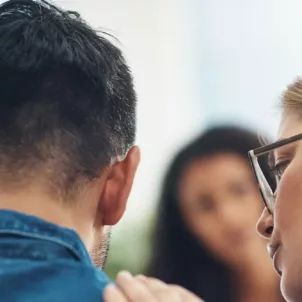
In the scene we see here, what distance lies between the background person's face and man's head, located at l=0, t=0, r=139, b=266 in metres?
0.22

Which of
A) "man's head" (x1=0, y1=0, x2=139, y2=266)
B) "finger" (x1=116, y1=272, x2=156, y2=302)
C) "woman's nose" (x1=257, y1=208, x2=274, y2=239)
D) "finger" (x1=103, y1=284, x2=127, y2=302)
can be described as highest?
"man's head" (x1=0, y1=0, x2=139, y2=266)

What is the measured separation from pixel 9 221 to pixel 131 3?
0.90m

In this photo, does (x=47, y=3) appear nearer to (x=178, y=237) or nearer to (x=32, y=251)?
(x=32, y=251)

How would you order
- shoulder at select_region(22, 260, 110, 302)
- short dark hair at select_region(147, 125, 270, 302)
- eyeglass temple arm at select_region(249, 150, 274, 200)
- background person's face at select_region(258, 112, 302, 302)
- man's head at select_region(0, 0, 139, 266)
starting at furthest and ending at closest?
short dark hair at select_region(147, 125, 270, 302) < eyeglass temple arm at select_region(249, 150, 274, 200) < background person's face at select_region(258, 112, 302, 302) < man's head at select_region(0, 0, 139, 266) < shoulder at select_region(22, 260, 110, 302)

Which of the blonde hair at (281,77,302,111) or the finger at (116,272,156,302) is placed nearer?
the finger at (116,272,156,302)

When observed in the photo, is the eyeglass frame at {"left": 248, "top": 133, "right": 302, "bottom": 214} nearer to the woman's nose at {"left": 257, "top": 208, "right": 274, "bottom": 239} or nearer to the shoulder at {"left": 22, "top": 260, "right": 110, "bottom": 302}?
the woman's nose at {"left": 257, "top": 208, "right": 274, "bottom": 239}

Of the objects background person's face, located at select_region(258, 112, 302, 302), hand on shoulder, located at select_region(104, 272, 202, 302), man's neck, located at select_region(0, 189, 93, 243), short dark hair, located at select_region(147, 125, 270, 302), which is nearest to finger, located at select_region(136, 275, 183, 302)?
hand on shoulder, located at select_region(104, 272, 202, 302)

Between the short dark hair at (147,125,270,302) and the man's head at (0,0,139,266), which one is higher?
the man's head at (0,0,139,266)

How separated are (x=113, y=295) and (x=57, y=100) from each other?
24 cm

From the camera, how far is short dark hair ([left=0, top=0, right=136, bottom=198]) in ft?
2.36

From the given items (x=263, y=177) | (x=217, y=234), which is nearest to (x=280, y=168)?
(x=263, y=177)

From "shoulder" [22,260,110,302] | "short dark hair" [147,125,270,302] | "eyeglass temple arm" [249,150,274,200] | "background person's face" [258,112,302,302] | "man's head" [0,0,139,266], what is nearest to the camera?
"shoulder" [22,260,110,302]

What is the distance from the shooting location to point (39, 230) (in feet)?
2.10

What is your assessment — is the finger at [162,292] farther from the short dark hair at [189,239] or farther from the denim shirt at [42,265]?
the short dark hair at [189,239]
